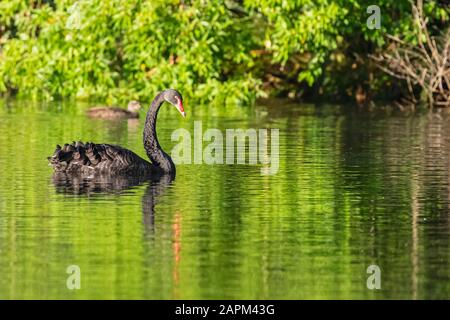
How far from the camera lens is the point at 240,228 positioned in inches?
689

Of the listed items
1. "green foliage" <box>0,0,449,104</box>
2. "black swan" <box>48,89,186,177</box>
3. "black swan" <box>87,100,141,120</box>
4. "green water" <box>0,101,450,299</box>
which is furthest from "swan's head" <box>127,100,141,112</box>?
"black swan" <box>48,89,186,177</box>

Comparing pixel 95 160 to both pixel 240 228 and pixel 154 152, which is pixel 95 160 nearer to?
pixel 154 152

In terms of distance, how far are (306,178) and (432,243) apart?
6.41 metres

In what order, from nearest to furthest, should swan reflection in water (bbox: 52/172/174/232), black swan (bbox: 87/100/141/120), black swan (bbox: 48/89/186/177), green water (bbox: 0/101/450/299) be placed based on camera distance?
1. green water (bbox: 0/101/450/299)
2. swan reflection in water (bbox: 52/172/174/232)
3. black swan (bbox: 48/89/186/177)
4. black swan (bbox: 87/100/141/120)

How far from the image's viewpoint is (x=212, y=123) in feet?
113

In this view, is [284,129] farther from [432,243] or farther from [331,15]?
[432,243]

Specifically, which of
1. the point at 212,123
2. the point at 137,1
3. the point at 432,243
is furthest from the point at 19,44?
the point at 432,243

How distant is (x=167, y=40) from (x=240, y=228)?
2096cm

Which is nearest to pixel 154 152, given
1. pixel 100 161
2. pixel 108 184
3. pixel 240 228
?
pixel 100 161

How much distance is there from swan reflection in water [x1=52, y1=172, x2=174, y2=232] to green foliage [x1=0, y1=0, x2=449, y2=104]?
49.8ft

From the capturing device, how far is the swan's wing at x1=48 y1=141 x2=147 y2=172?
2231 cm

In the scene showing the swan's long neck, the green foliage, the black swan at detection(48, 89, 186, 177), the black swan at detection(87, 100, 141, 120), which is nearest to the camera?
the black swan at detection(48, 89, 186, 177)

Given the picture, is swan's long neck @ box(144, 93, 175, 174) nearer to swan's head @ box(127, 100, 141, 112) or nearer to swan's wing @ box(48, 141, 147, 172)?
swan's wing @ box(48, 141, 147, 172)

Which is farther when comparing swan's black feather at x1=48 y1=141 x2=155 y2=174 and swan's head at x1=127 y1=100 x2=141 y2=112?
swan's head at x1=127 y1=100 x2=141 y2=112
